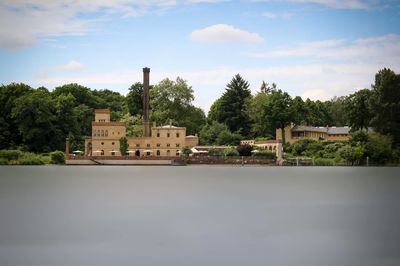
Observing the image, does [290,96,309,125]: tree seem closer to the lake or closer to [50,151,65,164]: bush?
[50,151,65,164]: bush

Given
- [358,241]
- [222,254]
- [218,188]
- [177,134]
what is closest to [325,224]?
[358,241]

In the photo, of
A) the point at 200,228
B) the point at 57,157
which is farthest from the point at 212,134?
the point at 200,228

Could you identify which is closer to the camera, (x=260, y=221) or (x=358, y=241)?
(x=358, y=241)

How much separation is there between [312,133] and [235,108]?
12318 millimetres

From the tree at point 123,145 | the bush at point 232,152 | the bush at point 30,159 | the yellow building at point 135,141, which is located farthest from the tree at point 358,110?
the bush at point 30,159

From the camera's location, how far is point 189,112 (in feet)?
325

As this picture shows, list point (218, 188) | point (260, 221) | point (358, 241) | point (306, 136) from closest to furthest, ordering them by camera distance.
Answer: point (358, 241) < point (260, 221) < point (218, 188) < point (306, 136)

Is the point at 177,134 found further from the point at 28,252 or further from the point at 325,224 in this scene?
the point at 28,252

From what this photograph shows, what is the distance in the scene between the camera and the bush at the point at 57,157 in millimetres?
76756

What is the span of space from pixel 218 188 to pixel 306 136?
141 feet

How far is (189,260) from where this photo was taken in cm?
1895

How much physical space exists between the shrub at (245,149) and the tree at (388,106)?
49.8ft

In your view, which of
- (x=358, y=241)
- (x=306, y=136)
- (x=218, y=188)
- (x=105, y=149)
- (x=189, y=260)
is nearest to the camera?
(x=189, y=260)

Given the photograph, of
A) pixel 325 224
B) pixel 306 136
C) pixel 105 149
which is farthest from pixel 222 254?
pixel 306 136
